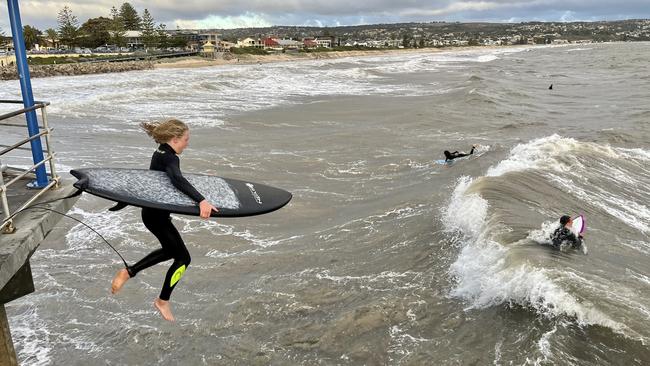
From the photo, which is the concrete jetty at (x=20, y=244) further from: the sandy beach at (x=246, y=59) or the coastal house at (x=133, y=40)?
the coastal house at (x=133, y=40)

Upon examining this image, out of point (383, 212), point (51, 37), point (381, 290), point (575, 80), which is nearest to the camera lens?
point (381, 290)

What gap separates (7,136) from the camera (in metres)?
20.5

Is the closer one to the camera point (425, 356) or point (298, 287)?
point (425, 356)

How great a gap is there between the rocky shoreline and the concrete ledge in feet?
223

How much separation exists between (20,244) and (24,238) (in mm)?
120

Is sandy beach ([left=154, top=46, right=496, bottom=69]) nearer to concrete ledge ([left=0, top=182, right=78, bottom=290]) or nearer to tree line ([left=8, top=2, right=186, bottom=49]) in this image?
tree line ([left=8, top=2, right=186, bottom=49])

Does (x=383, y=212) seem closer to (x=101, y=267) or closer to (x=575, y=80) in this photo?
(x=101, y=267)

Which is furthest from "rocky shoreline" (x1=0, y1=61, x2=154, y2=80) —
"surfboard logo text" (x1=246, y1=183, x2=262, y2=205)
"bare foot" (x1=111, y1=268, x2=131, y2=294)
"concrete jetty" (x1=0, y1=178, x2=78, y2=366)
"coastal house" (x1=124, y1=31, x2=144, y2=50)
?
"bare foot" (x1=111, y1=268, x2=131, y2=294)

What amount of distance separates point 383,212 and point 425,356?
5409 millimetres

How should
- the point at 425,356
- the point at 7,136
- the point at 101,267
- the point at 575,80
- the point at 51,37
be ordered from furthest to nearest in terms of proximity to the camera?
the point at 51,37
the point at 575,80
the point at 7,136
the point at 101,267
the point at 425,356

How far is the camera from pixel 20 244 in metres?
4.14

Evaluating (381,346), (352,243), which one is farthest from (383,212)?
(381,346)

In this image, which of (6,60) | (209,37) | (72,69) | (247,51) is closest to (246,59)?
(247,51)

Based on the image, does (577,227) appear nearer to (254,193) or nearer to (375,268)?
(375,268)
